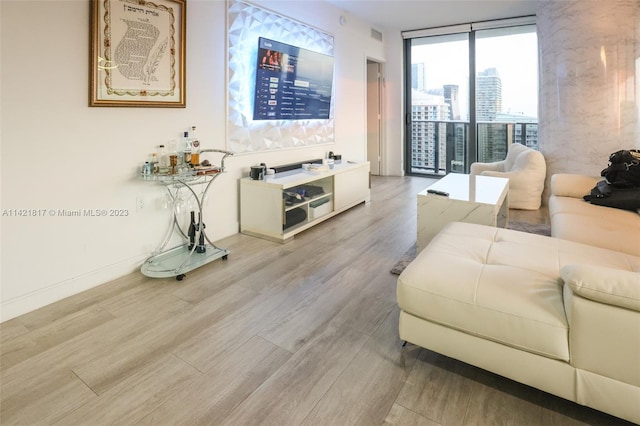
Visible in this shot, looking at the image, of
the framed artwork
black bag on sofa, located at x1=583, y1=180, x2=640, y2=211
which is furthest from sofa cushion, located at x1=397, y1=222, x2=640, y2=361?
the framed artwork

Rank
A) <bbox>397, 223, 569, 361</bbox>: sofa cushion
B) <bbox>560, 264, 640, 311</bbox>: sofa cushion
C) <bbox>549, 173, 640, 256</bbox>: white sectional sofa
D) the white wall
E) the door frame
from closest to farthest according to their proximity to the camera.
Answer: <bbox>560, 264, 640, 311</bbox>: sofa cushion, <bbox>397, 223, 569, 361</bbox>: sofa cushion, the white wall, <bbox>549, 173, 640, 256</bbox>: white sectional sofa, the door frame

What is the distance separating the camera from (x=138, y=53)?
255 cm

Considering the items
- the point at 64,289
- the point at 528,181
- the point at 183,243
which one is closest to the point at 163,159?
the point at 183,243

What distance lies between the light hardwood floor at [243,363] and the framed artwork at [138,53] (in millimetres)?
1288

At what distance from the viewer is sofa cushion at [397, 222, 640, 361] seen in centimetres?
133

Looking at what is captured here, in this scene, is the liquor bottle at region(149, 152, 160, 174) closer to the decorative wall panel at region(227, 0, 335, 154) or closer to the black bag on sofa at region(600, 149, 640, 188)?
the decorative wall panel at region(227, 0, 335, 154)

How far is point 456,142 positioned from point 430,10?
2287 millimetres

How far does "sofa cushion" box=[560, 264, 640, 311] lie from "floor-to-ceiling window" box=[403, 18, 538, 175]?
220 inches

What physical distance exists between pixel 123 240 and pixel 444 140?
574 centimetres

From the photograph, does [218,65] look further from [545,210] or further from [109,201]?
[545,210]

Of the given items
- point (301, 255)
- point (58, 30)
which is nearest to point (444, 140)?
point (301, 255)

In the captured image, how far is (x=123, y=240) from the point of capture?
2637 millimetres

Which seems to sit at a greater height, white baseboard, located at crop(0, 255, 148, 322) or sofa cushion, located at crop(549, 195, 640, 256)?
sofa cushion, located at crop(549, 195, 640, 256)

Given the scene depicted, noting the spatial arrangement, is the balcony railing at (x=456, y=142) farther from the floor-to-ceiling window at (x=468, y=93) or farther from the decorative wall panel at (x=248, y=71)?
the decorative wall panel at (x=248, y=71)
